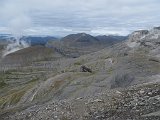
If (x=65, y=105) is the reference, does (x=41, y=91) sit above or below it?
below

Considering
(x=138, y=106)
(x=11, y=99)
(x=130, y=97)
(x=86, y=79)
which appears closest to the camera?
(x=138, y=106)

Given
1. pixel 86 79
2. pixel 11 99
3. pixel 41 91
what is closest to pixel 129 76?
pixel 86 79

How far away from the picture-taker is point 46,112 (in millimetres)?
29375

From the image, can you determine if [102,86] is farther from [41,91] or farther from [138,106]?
[138,106]

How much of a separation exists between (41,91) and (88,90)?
13.8m

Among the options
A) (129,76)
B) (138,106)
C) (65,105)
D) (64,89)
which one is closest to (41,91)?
Answer: (64,89)

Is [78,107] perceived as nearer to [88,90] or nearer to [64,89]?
[88,90]

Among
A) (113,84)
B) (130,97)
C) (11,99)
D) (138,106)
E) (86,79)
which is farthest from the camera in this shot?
(11,99)

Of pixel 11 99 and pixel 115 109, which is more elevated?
pixel 115 109

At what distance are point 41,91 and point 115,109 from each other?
44.6m

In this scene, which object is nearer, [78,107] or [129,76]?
[78,107]

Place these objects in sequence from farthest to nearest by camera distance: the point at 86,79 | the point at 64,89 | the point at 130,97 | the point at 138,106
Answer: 1. the point at 86,79
2. the point at 64,89
3. the point at 130,97
4. the point at 138,106

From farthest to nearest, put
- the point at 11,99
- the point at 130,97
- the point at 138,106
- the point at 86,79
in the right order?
the point at 11,99
the point at 86,79
the point at 130,97
the point at 138,106

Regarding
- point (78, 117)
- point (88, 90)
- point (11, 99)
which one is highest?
point (78, 117)
